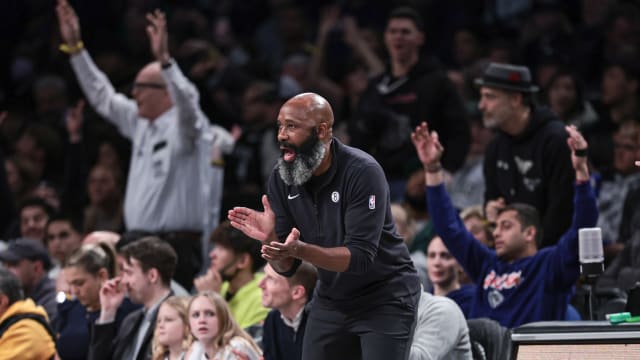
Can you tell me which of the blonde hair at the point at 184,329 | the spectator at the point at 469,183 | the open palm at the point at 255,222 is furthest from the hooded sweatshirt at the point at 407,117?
the open palm at the point at 255,222

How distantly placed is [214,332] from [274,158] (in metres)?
4.18

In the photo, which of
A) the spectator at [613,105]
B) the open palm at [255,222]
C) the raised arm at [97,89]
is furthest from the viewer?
the spectator at [613,105]

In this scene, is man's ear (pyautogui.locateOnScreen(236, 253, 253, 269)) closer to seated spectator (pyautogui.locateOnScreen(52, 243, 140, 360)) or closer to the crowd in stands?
the crowd in stands

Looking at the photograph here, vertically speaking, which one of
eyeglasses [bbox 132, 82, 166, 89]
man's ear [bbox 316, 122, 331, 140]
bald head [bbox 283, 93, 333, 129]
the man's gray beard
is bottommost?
the man's gray beard

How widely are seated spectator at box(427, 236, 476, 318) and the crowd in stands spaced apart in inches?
0.5

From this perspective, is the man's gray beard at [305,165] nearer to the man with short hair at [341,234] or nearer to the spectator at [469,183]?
the man with short hair at [341,234]

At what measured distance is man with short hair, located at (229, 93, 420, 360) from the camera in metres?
5.90

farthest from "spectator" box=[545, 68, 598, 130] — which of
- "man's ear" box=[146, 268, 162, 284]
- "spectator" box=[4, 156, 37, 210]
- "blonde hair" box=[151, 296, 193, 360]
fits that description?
"spectator" box=[4, 156, 37, 210]

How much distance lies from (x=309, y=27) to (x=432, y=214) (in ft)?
21.5

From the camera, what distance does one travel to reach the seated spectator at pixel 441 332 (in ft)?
22.7

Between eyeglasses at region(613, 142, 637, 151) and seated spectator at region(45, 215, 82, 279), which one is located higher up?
eyeglasses at region(613, 142, 637, 151)

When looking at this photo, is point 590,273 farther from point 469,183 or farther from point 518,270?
point 469,183

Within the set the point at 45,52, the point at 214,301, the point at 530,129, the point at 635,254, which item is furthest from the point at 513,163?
the point at 45,52

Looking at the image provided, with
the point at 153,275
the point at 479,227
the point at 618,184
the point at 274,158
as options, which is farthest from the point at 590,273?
the point at 274,158
